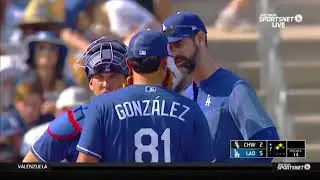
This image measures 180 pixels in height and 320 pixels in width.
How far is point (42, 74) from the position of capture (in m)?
3.86

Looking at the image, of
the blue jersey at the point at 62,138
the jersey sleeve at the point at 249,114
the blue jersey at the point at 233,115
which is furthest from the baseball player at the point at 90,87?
the jersey sleeve at the point at 249,114

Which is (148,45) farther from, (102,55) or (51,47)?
(51,47)

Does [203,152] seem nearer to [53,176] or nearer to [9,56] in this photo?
[53,176]

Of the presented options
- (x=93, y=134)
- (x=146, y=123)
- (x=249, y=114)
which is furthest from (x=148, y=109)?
(x=249, y=114)

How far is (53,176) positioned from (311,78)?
4.59 feet

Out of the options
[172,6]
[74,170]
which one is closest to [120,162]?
[74,170]

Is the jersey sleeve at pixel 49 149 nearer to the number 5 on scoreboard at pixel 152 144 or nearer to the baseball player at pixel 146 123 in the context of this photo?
the baseball player at pixel 146 123

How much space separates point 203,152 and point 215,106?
0.81 ft

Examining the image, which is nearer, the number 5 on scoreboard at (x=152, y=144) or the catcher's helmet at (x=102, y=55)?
the number 5 on scoreboard at (x=152, y=144)

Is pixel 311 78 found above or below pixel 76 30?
below

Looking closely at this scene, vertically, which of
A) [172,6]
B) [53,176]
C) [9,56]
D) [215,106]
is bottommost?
[53,176]

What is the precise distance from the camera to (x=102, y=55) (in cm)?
383

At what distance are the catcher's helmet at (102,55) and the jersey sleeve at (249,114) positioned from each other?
0.64 metres

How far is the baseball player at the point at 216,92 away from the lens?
149 inches
